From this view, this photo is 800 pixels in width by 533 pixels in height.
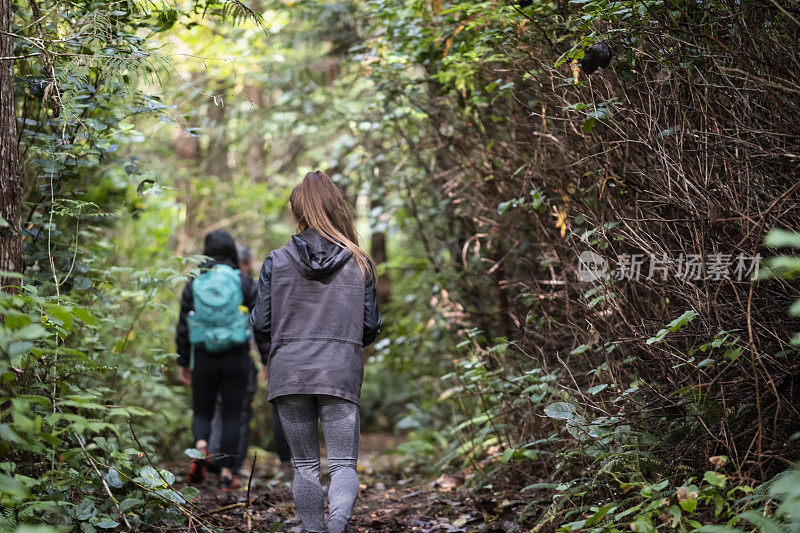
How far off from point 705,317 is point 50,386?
3262mm

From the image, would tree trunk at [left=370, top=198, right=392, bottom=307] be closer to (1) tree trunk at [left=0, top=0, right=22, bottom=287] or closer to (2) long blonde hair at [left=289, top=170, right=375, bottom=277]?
(2) long blonde hair at [left=289, top=170, right=375, bottom=277]

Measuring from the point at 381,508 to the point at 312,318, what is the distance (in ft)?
6.66

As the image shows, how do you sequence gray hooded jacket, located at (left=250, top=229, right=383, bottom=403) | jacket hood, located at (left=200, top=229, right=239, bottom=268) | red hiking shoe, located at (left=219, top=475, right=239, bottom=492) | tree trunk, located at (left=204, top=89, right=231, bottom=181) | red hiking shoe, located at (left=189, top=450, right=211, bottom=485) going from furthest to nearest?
tree trunk, located at (left=204, top=89, right=231, bottom=181)
jacket hood, located at (left=200, top=229, right=239, bottom=268)
red hiking shoe, located at (left=219, top=475, right=239, bottom=492)
red hiking shoe, located at (left=189, top=450, right=211, bottom=485)
gray hooded jacket, located at (left=250, top=229, right=383, bottom=403)

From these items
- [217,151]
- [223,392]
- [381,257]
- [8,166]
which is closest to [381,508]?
[223,392]

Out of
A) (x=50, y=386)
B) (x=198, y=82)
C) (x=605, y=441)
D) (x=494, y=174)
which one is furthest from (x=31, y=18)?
(x=198, y=82)

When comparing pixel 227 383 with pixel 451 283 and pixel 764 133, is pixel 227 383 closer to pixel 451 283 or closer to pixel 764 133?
pixel 451 283

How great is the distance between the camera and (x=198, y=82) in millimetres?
10578

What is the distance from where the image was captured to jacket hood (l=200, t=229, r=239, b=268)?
18.6ft

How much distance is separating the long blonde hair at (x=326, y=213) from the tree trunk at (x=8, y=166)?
58.4 inches

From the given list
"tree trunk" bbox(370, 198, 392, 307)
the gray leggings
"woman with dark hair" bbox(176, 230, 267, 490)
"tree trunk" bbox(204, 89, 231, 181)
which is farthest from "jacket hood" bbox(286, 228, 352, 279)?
"tree trunk" bbox(204, 89, 231, 181)

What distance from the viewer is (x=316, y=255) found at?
11.6 feet

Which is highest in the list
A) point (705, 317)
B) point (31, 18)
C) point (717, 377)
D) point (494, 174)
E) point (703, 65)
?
point (31, 18)

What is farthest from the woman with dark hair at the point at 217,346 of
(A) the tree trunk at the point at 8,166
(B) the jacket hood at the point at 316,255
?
(B) the jacket hood at the point at 316,255

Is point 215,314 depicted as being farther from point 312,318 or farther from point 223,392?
point 312,318
